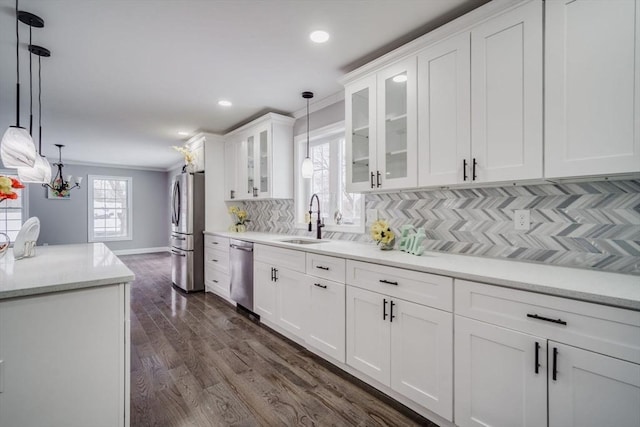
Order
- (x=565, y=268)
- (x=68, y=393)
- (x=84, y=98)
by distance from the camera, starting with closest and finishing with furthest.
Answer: (x=68, y=393)
(x=565, y=268)
(x=84, y=98)

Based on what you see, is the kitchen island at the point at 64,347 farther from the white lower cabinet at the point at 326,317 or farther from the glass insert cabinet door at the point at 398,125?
the glass insert cabinet door at the point at 398,125

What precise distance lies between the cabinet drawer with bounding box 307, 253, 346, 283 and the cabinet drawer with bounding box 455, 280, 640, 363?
0.87 meters

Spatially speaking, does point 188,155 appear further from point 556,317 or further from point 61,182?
point 556,317

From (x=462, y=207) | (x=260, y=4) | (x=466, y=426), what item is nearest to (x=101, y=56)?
(x=260, y=4)

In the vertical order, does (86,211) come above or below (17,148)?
below

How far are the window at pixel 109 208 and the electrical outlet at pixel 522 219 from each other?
9239mm

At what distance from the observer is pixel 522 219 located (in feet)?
6.10

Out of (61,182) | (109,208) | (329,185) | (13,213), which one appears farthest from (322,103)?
(13,213)

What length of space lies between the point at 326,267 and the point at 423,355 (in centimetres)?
92

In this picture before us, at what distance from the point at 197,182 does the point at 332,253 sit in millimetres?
3188

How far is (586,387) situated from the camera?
3.87ft

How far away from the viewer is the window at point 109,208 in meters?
7.95

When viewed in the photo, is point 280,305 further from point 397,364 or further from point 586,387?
point 586,387

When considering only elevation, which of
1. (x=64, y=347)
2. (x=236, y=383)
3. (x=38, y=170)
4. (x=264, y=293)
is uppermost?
(x=38, y=170)
